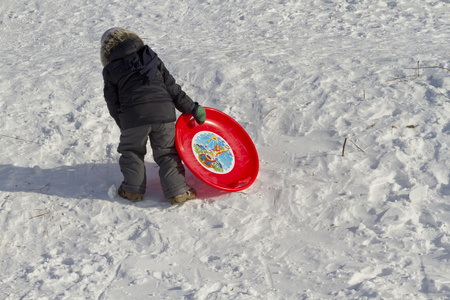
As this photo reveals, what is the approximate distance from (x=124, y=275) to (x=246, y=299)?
0.80 meters

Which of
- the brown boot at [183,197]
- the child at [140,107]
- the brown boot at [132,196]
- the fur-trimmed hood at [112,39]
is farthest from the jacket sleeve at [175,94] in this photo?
the brown boot at [132,196]

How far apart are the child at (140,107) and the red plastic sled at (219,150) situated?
0.49 ft

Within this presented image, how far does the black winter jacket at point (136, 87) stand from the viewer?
3.79m

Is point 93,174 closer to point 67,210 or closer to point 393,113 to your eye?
point 67,210

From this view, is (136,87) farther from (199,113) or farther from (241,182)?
(241,182)

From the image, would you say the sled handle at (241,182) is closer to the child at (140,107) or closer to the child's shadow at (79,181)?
the child's shadow at (79,181)

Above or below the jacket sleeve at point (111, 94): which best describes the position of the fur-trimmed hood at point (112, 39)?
above

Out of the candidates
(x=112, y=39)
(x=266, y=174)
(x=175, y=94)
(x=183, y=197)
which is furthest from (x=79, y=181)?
(x=266, y=174)

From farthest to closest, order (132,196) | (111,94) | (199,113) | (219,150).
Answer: (219,150) → (199,113) → (132,196) → (111,94)

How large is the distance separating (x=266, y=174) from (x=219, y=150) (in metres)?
0.45

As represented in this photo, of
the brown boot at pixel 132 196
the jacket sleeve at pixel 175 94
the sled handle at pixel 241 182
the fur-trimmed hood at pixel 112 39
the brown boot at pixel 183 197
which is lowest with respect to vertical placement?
the sled handle at pixel 241 182

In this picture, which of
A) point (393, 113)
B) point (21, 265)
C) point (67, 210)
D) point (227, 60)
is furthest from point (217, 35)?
point (21, 265)

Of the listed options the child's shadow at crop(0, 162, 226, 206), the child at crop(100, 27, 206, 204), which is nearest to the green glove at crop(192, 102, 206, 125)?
the child at crop(100, 27, 206, 204)

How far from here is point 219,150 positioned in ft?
14.5
